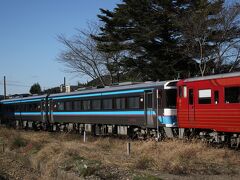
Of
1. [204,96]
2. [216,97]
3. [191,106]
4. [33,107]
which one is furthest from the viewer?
[33,107]

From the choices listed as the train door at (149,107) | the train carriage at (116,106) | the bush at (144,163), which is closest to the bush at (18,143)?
the train carriage at (116,106)

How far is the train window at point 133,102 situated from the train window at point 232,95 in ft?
22.4

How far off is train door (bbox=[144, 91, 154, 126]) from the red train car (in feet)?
6.57

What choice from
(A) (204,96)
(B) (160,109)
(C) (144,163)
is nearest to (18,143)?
(B) (160,109)

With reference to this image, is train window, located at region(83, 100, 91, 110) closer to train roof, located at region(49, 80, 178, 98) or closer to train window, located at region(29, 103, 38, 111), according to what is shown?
train roof, located at region(49, 80, 178, 98)

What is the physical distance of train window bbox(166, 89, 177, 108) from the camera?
72.9 ft

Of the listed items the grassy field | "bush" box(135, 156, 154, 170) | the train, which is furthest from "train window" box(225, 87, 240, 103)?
"bush" box(135, 156, 154, 170)

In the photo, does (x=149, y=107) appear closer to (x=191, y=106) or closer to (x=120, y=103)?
(x=120, y=103)

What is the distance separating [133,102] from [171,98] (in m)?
2.86

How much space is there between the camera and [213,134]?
19.5 m

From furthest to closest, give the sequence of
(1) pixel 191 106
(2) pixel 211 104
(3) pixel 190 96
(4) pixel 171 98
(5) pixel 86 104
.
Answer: (5) pixel 86 104 → (4) pixel 171 98 → (3) pixel 190 96 → (1) pixel 191 106 → (2) pixel 211 104

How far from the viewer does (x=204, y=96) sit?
1952 cm

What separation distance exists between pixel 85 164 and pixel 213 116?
7117 mm

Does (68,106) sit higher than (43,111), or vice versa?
(68,106)
